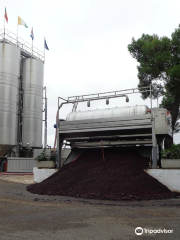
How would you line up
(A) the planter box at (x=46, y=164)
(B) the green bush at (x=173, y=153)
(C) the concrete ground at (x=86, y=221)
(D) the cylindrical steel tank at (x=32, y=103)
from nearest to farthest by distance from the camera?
(C) the concrete ground at (x=86, y=221) → (B) the green bush at (x=173, y=153) → (A) the planter box at (x=46, y=164) → (D) the cylindrical steel tank at (x=32, y=103)

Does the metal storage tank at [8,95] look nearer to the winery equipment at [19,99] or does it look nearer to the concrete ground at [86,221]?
the winery equipment at [19,99]

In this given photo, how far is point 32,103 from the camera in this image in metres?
28.6

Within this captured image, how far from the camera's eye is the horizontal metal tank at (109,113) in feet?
45.9

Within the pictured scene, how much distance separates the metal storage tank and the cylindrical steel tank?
1.52 m

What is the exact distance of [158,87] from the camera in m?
23.4

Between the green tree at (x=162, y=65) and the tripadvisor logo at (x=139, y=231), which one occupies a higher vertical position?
the green tree at (x=162, y=65)

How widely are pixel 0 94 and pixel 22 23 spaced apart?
35.1 ft

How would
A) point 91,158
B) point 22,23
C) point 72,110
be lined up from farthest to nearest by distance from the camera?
1. point 22,23
2. point 72,110
3. point 91,158

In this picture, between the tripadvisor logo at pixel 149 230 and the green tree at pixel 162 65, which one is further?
the green tree at pixel 162 65

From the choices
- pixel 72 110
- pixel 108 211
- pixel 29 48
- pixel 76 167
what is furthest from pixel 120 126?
pixel 29 48

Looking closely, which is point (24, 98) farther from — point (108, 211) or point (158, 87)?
point (108, 211)

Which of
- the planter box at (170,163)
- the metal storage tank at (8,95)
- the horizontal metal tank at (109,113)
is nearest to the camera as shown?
the planter box at (170,163)

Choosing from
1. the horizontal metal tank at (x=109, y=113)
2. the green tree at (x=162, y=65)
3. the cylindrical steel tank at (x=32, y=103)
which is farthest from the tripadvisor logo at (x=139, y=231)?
the cylindrical steel tank at (x=32, y=103)

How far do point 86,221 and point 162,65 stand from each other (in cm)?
1923
